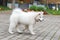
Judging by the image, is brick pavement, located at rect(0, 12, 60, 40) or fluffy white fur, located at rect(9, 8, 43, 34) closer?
brick pavement, located at rect(0, 12, 60, 40)

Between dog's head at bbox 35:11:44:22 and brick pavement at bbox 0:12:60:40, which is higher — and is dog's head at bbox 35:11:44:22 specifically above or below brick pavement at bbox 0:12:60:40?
above

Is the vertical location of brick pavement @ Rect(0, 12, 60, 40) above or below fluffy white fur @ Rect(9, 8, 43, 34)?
below

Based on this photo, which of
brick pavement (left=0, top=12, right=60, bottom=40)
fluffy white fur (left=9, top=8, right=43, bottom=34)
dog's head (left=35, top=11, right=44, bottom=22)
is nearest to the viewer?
brick pavement (left=0, top=12, right=60, bottom=40)

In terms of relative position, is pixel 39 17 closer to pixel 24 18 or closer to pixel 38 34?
pixel 24 18

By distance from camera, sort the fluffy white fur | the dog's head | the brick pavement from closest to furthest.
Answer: the brick pavement < the dog's head < the fluffy white fur

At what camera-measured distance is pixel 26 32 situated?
1009 cm

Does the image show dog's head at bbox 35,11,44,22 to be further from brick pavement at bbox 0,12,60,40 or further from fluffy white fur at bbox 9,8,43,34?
brick pavement at bbox 0,12,60,40

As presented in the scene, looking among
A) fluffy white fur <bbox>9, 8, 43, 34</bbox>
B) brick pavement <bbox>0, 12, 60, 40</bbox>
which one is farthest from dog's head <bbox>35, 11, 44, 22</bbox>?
brick pavement <bbox>0, 12, 60, 40</bbox>

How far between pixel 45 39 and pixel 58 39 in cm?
45

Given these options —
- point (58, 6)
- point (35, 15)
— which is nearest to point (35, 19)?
point (35, 15)

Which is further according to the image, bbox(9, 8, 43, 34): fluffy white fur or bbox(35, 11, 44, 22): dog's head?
bbox(9, 8, 43, 34): fluffy white fur

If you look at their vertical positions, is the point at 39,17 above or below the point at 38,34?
above

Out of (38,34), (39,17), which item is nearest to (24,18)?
(39,17)

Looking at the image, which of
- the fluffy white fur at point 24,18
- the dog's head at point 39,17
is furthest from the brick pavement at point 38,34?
the dog's head at point 39,17
